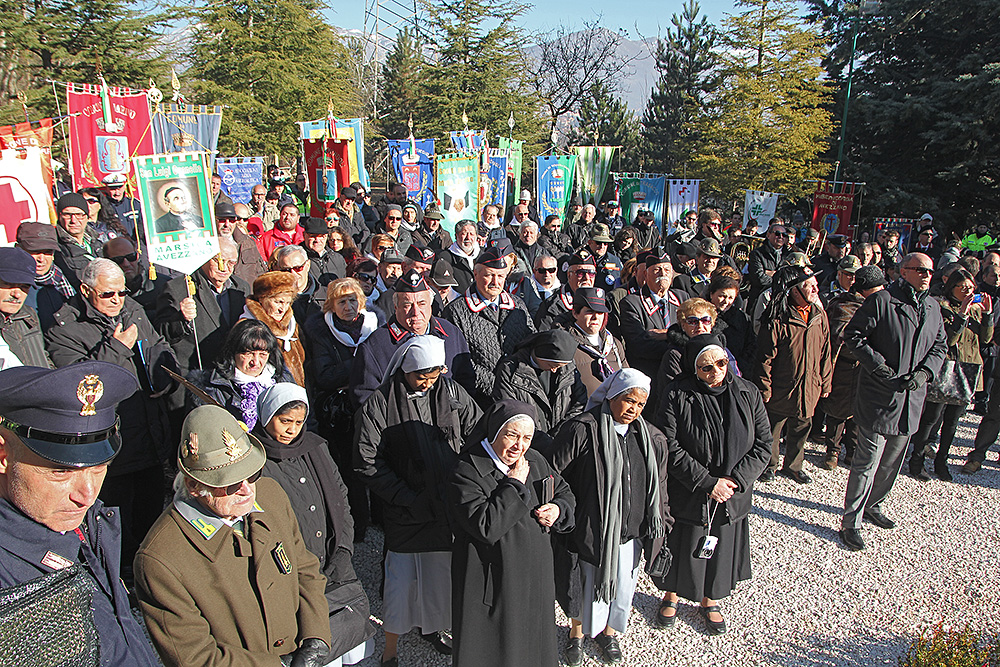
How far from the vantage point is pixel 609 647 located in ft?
12.7

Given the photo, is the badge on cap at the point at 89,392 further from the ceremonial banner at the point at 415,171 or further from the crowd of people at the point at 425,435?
the ceremonial banner at the point at 415,171

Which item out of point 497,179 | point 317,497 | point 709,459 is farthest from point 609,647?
point 497,179

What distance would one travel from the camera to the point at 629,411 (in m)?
3.49

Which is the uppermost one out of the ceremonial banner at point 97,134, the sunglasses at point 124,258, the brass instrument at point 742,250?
the ceremonial banner at point 97,134

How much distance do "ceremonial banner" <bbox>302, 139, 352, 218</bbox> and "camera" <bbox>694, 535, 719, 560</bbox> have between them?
10.7 metres

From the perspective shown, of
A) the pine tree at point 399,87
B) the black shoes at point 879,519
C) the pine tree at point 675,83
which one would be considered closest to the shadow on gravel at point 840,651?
the black shoes at point 879,519

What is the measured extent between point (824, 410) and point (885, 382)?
4.82 ft

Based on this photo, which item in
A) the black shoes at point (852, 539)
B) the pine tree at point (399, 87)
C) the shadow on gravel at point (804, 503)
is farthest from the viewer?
the pine tree at point (399, 87)

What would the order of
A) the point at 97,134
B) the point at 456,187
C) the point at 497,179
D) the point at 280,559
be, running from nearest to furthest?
the point at 280,559 → the point at 97,134 → the point at 456,187 → the point at 497,179

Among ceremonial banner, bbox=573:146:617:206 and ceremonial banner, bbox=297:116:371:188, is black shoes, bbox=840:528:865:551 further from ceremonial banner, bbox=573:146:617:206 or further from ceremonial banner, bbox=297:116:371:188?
ceremonial banner, bbox=573:146:617:206

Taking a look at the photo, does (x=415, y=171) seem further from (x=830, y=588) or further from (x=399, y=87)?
(x=399, y=87)

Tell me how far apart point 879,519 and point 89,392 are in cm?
579

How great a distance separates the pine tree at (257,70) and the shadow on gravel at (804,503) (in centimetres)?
2102

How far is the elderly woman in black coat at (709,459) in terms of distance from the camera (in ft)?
12.7
